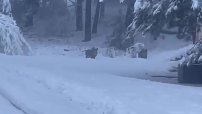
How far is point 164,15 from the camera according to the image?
1228cm

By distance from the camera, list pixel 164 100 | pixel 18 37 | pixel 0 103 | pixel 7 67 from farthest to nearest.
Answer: pixel 18 37, pixel 7 67, pixel 0 103, pixel 164 100

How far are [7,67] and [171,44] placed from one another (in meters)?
20.4

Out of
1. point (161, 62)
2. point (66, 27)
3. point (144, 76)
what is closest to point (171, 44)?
point (66, 27)

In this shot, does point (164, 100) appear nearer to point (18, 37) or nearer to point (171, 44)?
point (18, 37)

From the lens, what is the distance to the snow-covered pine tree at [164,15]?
1202 centimetres

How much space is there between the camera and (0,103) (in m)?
10.1

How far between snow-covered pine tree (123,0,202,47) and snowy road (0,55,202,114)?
5.05 ft

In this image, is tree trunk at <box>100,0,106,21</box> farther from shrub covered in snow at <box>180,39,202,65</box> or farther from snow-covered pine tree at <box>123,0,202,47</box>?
snow-covered pine tree at <box>123,0,202,47</box>

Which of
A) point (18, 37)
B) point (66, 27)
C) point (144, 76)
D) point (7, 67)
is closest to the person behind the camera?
point (7, 67)

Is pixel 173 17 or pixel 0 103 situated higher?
pixel 173 17

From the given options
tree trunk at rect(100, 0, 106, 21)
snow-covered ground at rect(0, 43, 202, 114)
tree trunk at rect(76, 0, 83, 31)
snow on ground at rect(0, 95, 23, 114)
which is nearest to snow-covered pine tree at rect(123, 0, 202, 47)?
snow-covered ground at rect(0, 43, 202, 114)

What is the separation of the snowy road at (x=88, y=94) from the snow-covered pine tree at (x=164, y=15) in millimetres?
1539

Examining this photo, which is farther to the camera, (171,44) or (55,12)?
(55,12)

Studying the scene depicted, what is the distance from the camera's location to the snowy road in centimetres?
862
